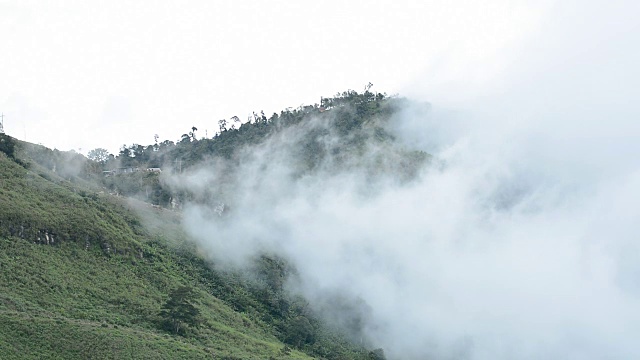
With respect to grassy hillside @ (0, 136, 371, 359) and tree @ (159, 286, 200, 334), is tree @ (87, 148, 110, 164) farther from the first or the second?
tree @ (159, 286, 200, 334)

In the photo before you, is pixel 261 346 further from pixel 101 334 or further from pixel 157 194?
pixel 157 194

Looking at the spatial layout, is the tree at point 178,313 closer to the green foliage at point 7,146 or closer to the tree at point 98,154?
the green foliage at point 7,146

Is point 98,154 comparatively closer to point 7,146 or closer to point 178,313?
point 7,146

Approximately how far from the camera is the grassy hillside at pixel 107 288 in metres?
72.4

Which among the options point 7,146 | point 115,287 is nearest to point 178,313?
point 115,287

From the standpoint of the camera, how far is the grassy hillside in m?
72.4

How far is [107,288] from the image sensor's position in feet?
286

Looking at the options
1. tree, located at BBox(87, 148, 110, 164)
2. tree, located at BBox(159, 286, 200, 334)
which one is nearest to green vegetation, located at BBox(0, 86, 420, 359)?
tree, located at BBox(159, 286, 200, 334)

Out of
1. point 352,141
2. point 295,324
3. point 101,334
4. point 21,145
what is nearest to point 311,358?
point 295,324

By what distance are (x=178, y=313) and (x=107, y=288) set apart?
8.82m

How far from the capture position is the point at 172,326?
278 ft

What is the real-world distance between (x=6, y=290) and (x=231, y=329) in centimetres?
2774

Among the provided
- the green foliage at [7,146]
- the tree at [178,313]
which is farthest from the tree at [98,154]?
the tree at [178,313]

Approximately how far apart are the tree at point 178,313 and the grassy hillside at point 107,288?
98cm
